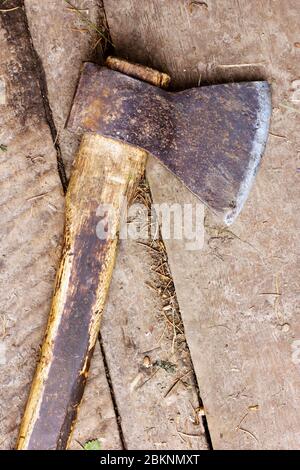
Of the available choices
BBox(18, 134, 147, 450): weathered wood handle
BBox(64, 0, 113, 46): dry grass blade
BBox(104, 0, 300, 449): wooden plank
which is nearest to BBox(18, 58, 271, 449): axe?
BBox(18, 134, 147, 450): weathered wood handle

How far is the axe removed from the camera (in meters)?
2.30

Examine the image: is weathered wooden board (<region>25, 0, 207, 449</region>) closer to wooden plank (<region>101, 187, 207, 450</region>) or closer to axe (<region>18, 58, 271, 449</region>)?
wooden plank (<region>101, 187, 207, 450</region>)

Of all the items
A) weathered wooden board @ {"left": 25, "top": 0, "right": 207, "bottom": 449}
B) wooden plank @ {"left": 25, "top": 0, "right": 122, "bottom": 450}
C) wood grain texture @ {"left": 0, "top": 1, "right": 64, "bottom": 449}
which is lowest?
weathered wooden board @ {"left": 25, "top": 0, "right": 207, "bottom": 449}

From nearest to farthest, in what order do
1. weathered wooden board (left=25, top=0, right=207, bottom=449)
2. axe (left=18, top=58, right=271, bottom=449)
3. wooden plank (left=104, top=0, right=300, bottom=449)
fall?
axe (left=18, top=58, right=271, bottom=449) < wooden plank (left=104, top=0, right=300, bottom=449) < weathered wooden board (left=25, top=0, right=207, bottom=449)

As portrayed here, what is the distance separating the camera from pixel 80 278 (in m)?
2.31

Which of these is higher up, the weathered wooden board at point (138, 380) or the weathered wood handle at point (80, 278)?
the weathered wood handle at point (80, 278)

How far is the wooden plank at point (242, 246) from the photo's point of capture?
2.67 meters

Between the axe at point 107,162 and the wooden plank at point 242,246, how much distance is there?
1.01 ft

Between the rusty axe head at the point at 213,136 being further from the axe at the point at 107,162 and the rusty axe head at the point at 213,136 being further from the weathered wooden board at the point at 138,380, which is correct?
the weathered wooden board at the point at 138,380

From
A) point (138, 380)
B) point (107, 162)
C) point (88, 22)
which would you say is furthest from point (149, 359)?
point (88, 22)

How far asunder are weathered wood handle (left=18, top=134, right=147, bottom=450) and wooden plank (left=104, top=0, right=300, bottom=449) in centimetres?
46

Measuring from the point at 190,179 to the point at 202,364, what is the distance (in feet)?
3.37

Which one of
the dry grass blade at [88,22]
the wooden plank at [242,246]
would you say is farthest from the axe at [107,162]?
the dry grass blade at [88,22]

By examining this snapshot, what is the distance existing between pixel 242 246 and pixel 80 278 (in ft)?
3.06
